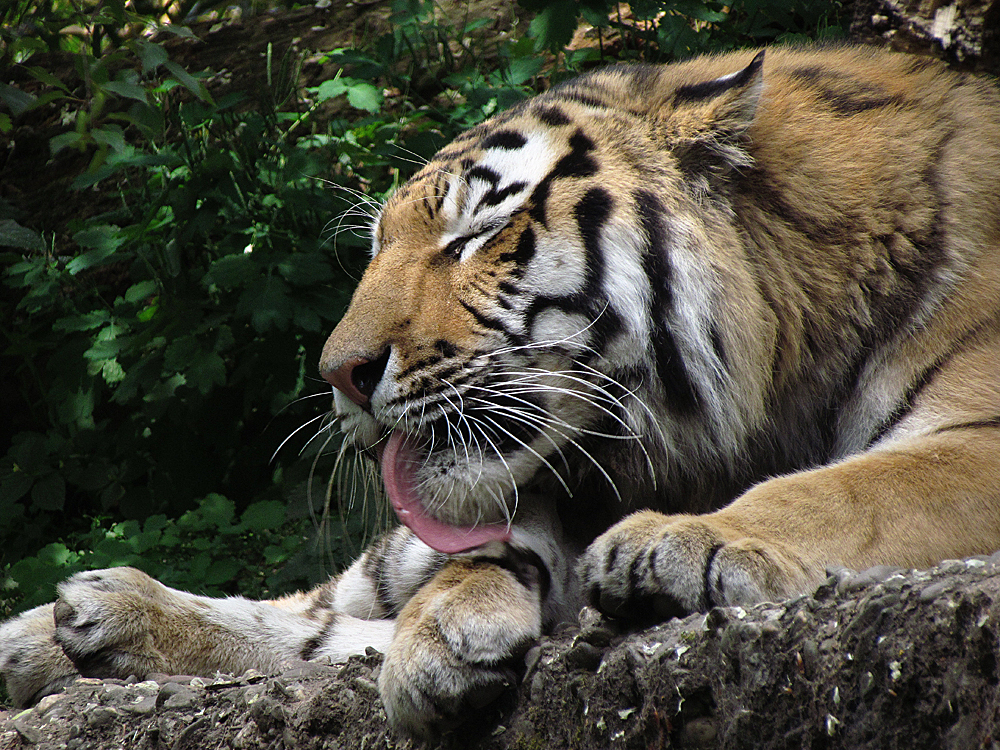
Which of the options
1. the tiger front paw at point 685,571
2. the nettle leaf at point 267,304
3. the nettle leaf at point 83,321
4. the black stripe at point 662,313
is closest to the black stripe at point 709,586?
the tiger front paw at point 685,571

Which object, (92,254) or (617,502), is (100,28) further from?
(617,502)

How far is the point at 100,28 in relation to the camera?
4.29m

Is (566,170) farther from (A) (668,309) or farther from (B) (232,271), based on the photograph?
(B) (232,271)

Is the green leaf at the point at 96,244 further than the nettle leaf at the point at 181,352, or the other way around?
the green leaf at the point at 96,244

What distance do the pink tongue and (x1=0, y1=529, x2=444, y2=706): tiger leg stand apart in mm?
237

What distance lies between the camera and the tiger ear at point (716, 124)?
1.79m

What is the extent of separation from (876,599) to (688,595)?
1.08 feet

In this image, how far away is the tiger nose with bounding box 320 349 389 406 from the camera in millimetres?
1677

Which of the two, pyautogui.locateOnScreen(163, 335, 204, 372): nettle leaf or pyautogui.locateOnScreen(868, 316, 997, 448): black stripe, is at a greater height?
pyautogui.locateOnScreen(868, 316, 997, 448): black stripe

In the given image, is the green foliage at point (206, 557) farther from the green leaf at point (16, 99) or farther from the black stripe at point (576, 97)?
the black stripe at point (576, 97)

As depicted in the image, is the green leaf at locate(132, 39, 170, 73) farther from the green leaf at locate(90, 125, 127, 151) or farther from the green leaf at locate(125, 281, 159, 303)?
the green leaf at locate(125, 281, 159, 303)

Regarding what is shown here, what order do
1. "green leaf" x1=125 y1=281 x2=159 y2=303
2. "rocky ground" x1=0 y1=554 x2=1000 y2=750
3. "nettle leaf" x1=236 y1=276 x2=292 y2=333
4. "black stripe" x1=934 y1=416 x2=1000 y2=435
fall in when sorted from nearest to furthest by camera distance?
1. "rocky ground" x1=0 y1=554 x2=1000 y2=750
2. "black stripe" x1=934 y1=416 x2=1000 y2=435
3. "nettle leaf" x1=236 y1=276 x2=292 y2=333
4. "green leaf" x1=125 y1=281 x2=159 y2=303

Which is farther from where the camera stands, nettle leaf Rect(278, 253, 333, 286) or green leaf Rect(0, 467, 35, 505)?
green leaf Rect(0, 467, 35, 505)

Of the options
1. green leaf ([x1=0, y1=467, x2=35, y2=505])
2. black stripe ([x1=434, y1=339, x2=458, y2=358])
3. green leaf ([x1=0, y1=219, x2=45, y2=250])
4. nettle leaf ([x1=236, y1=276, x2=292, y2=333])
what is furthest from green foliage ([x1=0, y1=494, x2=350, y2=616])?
black stripe ([x1=434, y1=339, x2=458, y2=358])
